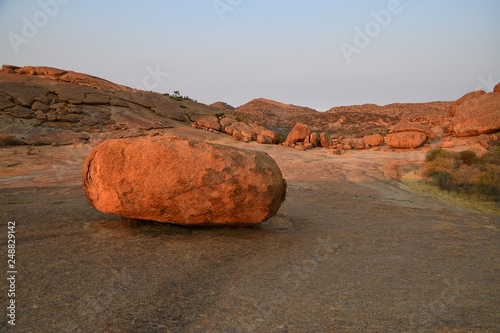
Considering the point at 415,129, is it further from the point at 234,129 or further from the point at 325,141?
the point at 234,129

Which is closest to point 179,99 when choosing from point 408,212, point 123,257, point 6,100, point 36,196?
point 6,100

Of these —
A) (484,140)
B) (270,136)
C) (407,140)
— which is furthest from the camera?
(270,136)

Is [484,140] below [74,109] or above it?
below

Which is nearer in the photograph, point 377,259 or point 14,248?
point 14,248

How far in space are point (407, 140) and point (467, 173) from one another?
737 centimetres

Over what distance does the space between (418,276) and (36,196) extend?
6986mm

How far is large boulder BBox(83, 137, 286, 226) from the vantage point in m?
4.27

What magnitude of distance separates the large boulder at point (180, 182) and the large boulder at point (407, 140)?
16.4m

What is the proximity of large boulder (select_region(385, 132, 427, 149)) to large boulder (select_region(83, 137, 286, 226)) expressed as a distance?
647 inches

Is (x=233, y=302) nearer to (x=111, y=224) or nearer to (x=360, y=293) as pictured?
(x=360, y=293)

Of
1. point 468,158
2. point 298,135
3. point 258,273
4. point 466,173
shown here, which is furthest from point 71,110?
point 468,158

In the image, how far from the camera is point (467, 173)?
1154cm

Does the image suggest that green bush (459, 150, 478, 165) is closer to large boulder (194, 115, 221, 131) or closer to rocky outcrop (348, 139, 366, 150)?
rocky outcrop (348, 139, 366, 150)

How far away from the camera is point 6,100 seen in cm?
1628
